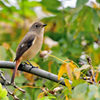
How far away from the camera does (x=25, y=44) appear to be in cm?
343

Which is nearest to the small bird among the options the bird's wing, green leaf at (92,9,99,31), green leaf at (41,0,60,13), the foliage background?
the bird's wing

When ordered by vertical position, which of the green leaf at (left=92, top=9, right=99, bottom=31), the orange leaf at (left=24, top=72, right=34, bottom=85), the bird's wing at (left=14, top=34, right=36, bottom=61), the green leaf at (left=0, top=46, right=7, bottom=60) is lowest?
the orange leaf at (left=24, top=72, right=34, bottom=85)

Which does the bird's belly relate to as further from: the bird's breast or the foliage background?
the foliage background

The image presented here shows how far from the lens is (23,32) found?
4602 mm

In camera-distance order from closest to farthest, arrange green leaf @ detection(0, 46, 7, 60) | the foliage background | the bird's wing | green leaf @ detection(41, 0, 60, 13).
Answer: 1. green leaf @ detection(0, 46, 7, 60)
2. the foliage background
3. the bird's wing
4. green leaf @ detection(41, 0, 60, 13)

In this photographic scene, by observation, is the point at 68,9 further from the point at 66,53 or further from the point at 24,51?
the point at 24,51

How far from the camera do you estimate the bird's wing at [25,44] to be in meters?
3.29

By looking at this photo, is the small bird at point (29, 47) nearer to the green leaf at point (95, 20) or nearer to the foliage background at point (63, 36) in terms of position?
the foliage background at point (63, 36)

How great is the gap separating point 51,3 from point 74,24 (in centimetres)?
50

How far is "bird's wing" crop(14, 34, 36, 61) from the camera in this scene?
3.29 m

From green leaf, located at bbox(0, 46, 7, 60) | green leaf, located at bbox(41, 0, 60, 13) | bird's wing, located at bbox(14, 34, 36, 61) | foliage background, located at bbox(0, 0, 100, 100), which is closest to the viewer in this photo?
green leaf, located at bbox(0, 46, 7, 60)

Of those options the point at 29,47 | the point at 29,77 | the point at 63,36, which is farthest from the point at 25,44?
the point at 63,36

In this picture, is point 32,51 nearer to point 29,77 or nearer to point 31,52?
point 31,52


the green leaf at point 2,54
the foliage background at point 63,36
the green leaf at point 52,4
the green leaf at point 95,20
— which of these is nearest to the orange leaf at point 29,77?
the foliage background at point 63,36
